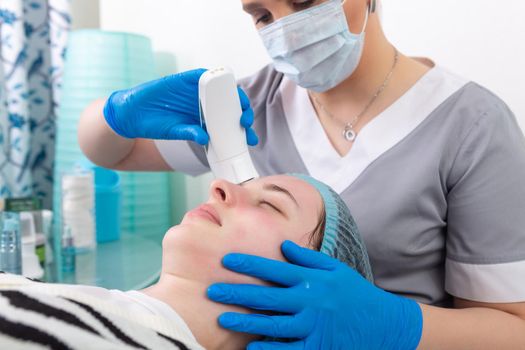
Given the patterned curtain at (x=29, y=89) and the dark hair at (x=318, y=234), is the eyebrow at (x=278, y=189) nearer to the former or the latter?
the dark hair at (x=318, y=234)

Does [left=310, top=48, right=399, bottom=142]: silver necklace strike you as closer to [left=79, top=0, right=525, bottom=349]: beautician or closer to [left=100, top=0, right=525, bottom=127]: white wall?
[left=79, top=0, right=525, bottom=349]: beautician

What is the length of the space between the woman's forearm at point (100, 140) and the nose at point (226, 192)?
0.50 meters

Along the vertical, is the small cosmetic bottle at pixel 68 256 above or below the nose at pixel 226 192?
below

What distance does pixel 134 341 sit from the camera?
2.03ft

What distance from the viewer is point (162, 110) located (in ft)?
3.80

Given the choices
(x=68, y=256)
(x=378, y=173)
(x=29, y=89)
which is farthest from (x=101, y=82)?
(x=378, y=173)

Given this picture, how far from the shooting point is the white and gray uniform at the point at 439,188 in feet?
3.19

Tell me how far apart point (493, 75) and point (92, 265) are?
1.26m

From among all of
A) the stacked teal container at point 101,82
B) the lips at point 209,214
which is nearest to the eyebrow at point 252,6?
the lips at point 209,214

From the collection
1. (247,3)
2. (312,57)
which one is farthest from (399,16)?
(247,3)

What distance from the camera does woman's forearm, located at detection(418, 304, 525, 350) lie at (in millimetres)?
884

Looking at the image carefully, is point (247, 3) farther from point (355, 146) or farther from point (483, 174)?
point (483, 174)

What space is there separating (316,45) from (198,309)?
2.11 feet

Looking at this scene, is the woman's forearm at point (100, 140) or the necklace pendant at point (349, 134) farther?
the woman's forearm at point (100, 140)
